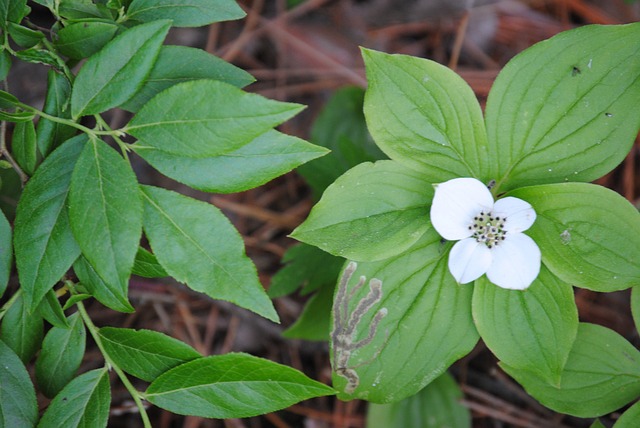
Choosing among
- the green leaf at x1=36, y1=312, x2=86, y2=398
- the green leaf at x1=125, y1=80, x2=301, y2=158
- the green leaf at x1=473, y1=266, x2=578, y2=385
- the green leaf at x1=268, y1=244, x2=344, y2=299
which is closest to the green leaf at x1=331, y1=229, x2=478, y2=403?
the green leaf at x1=473, y1=266, x2=578, y2=385

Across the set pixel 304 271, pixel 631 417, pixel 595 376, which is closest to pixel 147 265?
pixel 304 271

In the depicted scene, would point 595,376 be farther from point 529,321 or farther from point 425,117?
point 425,117

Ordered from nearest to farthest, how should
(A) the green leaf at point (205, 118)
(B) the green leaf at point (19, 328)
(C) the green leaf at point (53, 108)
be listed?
(A) the green leaf at point (205, 118)
(C) the green leaf at point (53, 108)
(B) the green leaf at point (19, 328)

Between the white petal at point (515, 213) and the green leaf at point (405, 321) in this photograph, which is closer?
the white petal at point (515, 213)

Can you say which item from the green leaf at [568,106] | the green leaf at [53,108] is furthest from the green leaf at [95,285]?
the green leaf at [568,106]

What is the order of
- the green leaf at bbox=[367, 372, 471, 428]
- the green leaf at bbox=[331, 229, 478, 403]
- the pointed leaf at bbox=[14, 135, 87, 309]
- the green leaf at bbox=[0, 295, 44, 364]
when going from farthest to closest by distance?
1. the green leaf at bbox=[367, 372, 471, 428]
2. the green leaf at bbox=[331, 229, 478, 403]
3. the green leaf at bbox=[0, 295, 44, 364]
4. the pointed leaf at bbox=[14, 135, 87, 309]

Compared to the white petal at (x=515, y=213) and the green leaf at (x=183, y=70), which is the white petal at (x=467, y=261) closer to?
the white petal at (x=515, y=213)

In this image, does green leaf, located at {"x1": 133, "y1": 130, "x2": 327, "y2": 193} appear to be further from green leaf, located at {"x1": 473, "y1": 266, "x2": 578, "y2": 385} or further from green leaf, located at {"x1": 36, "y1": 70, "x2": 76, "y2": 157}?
green leaf, located at {"x1": 473, "y1": 266, "x2": 578, "y2": 385}
